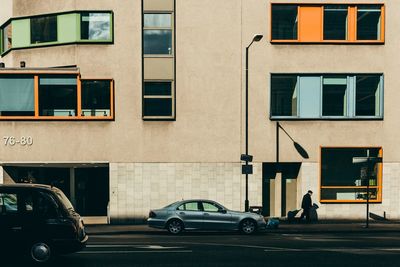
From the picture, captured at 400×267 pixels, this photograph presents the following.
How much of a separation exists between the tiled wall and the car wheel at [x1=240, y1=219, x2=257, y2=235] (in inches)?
193

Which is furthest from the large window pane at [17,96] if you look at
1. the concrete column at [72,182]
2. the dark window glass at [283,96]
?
the dark window glass at [283,96]

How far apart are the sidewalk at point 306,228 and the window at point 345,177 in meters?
1.46

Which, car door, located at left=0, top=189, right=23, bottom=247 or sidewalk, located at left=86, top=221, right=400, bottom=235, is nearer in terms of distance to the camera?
car door, located at left=0, top=189, right=23, bottom=247

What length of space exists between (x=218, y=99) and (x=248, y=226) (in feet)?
24.1

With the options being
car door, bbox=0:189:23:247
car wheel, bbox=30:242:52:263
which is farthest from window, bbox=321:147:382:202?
car door, bbox=0:189:23:247

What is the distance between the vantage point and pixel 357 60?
25172 mm

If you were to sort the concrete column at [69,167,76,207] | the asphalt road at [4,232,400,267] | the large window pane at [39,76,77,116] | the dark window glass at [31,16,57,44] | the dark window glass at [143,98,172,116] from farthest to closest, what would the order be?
the concrete column at [69,167,76,207], the dark window glass at [31,16,57,44], the dark window glass at [143,98,172,116], the large window pane at [39,76,77,116], the asphalt road at [4,232,400,267]

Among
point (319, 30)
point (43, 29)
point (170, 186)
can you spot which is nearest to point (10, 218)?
point (170, 186)

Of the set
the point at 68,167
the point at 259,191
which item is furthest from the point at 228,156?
the point at 68,167

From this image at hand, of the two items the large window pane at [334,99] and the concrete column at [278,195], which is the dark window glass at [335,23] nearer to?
the large window pane at [334,99]

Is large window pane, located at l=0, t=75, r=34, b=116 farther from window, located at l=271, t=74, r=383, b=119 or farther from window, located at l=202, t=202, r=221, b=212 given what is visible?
window, located at l=271, t=74, r=383, b=119

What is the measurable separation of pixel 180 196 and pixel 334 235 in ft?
25.8

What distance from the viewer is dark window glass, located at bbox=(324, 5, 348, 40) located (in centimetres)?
2527

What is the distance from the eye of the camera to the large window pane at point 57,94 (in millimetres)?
25047
